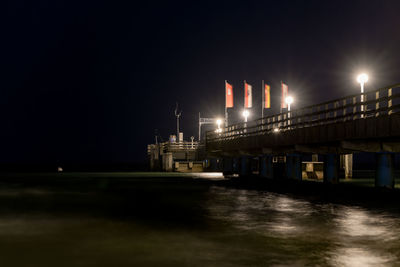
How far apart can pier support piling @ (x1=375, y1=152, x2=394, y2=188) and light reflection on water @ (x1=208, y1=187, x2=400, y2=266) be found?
5.36m

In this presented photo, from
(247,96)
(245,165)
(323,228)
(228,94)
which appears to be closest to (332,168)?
(245,165)

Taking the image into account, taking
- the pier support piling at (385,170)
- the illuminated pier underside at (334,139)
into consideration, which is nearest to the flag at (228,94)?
the illuminated pier underside at (334,139)

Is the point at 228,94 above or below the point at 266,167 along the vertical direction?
above

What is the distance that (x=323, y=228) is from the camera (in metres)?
12.9

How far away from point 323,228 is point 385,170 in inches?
472

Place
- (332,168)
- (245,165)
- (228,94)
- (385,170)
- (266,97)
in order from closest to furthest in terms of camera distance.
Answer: (385,170) → (332,168) → (245,165) → (266,97) → (228,94)

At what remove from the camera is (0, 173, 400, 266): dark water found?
29.7ft

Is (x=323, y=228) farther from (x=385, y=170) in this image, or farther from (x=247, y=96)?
(x=247, y=96)

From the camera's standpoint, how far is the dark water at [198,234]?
29.7 ft

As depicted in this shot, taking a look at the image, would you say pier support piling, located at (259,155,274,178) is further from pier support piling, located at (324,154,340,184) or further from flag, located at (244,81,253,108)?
flag, located at (244,81,253,108)

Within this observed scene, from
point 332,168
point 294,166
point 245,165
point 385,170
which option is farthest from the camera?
point 245,165

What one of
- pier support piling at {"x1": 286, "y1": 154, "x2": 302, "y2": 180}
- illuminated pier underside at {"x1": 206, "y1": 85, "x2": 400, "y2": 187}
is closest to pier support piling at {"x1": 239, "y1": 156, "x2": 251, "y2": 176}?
illuminated pier underside at {"x1": 206, "y1": 85, "x2": 400, "y2": 187}

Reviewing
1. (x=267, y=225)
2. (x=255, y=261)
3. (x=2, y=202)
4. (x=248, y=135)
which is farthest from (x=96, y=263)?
(x=248, y=135)

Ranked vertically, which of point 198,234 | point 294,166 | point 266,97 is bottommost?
point 198,234
